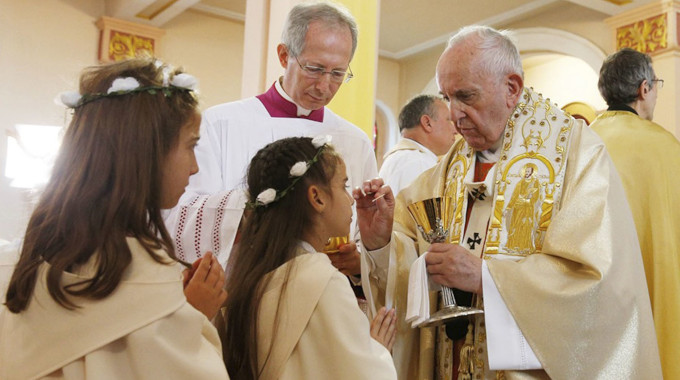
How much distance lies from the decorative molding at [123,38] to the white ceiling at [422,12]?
0.11 metres

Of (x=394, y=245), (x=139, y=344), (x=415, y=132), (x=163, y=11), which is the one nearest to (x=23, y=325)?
(x=139, y=344)

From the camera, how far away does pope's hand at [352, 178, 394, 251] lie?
2.95m

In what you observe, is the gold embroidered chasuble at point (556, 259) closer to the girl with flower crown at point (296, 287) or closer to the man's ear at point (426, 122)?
the girl with flower crown at point (296, 287)

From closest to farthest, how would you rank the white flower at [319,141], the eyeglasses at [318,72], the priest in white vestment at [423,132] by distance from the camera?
the white flower at [319,141]
the eyeglasses at [318,72]
the priest in white vestment at [423,132]

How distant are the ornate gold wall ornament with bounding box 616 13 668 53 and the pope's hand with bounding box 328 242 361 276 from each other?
690 cm

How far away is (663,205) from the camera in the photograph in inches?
151

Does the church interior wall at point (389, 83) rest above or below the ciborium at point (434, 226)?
above

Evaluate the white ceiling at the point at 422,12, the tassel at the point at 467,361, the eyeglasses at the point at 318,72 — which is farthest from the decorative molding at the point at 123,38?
the tassel at the point at 467,361

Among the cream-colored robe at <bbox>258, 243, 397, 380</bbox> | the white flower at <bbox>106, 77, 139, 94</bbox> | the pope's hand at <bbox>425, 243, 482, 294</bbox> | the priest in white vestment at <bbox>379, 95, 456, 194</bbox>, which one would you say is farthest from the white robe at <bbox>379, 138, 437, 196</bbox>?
the white flower at <bbox>106, 77, 139, 94</bbox>

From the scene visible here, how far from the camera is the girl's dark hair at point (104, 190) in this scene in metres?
1.80

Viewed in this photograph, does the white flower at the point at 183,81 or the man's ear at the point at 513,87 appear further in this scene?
the man's ear at the point at 513,87

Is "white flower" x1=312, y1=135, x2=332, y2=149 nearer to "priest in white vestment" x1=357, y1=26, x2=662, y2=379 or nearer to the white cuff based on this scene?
"priest in white vestment" x1=357, y1=26, x2=662, y2=379

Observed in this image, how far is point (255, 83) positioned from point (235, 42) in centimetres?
668

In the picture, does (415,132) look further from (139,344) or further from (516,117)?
(139,344)
